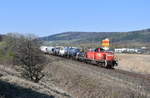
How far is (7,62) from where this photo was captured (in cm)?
4609

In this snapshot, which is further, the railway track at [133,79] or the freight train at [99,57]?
the freight train at [99,57]

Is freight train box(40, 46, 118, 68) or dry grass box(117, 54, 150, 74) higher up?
freight train box(40, 46, 118, 68)

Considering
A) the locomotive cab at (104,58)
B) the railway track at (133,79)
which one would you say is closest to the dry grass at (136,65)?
the locomotive cab at (104,58)

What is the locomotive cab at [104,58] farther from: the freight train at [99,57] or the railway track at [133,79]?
the railway track at [133,79]

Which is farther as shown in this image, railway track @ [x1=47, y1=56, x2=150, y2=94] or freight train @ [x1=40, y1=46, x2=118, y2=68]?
freight train @ [x1=40, y1=46, x2=118, y2=68]

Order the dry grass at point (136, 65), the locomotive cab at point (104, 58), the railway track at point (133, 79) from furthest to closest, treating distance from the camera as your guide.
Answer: the dry grass at point (136, 65), the locomotive cab at point (104, 58), the railway track at point (133, 79)

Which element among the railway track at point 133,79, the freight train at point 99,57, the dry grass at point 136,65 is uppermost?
the freight train at point 99,57

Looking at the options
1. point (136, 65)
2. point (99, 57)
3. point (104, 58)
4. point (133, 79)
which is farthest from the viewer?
point (136, 65)

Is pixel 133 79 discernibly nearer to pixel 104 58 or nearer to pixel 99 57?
pixel 104 58

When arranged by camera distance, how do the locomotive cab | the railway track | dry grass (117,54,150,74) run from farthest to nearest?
1. dry grass (117,54,150,74)
2. the locomotive cab
3. the railway track

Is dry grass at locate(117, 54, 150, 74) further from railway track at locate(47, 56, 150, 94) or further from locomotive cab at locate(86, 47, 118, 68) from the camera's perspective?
railway track at locate(47, 56, 150, 94)

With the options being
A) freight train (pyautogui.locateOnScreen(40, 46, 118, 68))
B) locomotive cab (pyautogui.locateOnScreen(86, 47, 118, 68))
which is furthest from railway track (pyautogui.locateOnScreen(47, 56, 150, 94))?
freight train (pyautogui.locateOnScreen(40, 46, 118, 68))

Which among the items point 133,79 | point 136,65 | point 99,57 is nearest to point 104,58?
point 99,57

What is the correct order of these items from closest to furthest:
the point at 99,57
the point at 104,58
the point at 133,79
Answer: the point at 133,79, the point at 104,58, the point at 99,57
